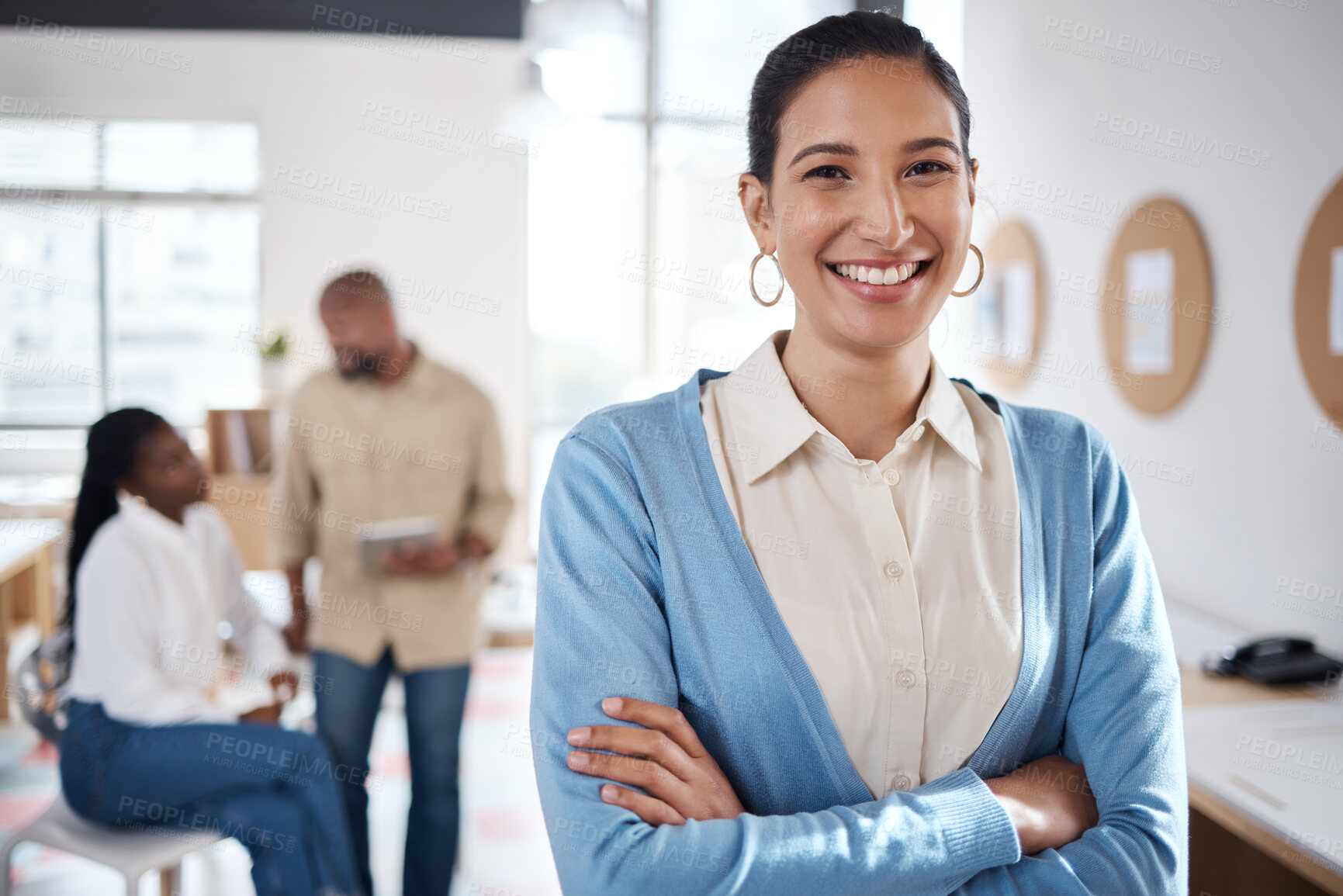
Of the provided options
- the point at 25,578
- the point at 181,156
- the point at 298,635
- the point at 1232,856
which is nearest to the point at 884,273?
the point at 1232,856

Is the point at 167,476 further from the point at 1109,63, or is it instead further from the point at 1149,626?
the point at 1109,63

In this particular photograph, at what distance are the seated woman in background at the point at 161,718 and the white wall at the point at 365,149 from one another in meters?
4.28

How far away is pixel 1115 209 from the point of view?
3.11 metres

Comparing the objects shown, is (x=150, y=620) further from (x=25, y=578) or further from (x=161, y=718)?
(x=25, y=578)

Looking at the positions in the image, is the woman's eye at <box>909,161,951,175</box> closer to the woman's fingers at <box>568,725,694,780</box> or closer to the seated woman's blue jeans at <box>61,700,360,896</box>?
the woman's fingers at <box>568,725,694,780</box>

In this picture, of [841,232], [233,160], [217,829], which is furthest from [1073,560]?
[233,160]

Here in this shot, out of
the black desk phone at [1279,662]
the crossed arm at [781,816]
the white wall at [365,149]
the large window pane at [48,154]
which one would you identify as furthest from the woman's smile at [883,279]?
the large window pane at [48,154]

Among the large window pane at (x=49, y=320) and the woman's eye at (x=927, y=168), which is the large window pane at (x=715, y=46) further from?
the large window pane at (x=49, y=320)

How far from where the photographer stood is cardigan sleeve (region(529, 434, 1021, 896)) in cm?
96

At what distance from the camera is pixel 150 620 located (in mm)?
2248

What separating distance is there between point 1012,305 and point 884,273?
3.02m

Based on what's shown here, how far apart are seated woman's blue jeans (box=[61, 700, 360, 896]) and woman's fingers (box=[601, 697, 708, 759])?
4.81 ft

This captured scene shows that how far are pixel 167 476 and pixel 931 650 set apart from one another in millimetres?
1980

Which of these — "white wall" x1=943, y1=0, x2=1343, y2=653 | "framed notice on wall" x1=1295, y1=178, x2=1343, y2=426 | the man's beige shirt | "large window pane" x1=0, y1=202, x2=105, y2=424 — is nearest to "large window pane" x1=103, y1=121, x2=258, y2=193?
"large window pane" x1=0, y1=202, x2=105, y2=424
